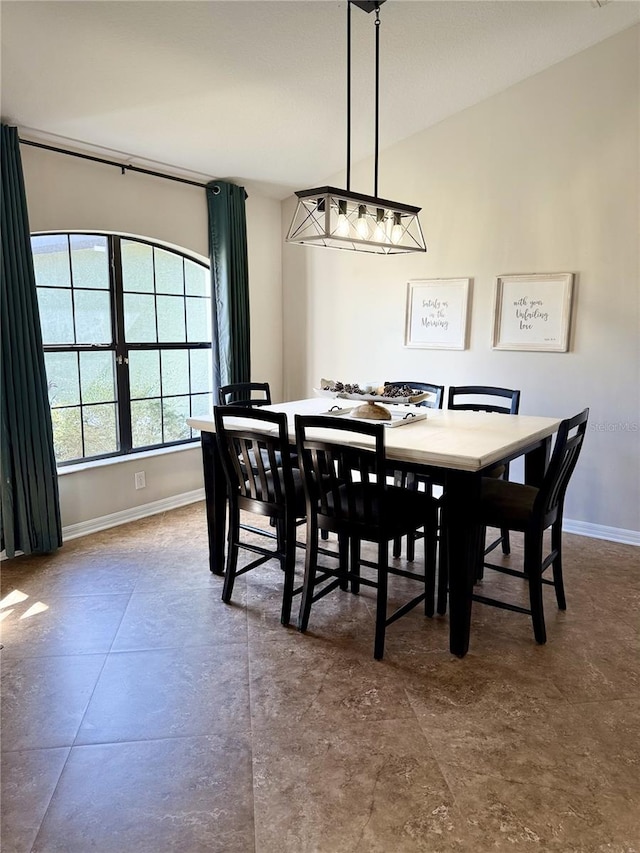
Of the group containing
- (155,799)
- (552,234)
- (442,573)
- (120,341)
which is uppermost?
(552,234)

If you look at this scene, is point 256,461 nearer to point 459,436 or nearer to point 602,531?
point 459,436

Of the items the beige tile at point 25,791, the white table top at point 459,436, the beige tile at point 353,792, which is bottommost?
the beige tile at point 25,791

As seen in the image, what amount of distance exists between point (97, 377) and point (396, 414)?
2.21m

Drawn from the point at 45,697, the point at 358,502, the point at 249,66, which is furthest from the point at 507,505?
the point at 249,66

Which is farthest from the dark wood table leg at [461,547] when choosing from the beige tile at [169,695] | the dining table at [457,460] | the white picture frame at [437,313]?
the white picture frame at [437,313]

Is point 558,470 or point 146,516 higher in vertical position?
point 558,470

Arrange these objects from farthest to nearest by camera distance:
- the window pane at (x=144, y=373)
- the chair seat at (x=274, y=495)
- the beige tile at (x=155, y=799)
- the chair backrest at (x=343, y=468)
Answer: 1. the window pane at (x=144, y=373)
2. the chair seat at (x=274, y=495)
3. the chair backrest at (x=343, y=468)
4. the beige tile at (x=155, y=799)

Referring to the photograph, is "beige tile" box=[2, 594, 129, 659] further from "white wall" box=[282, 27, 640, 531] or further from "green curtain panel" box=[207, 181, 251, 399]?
"white wall" box=[282, 27, 640, 531]

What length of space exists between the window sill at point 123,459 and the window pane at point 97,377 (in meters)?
0.43

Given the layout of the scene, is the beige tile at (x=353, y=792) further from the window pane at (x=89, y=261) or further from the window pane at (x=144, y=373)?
the window pane at (x=89, y=261)

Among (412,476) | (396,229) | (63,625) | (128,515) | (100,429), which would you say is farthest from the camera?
(128,515)

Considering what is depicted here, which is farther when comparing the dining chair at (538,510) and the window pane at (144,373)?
the window pane at (144,373)

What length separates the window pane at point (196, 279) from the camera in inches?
191

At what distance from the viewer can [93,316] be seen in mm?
4203
